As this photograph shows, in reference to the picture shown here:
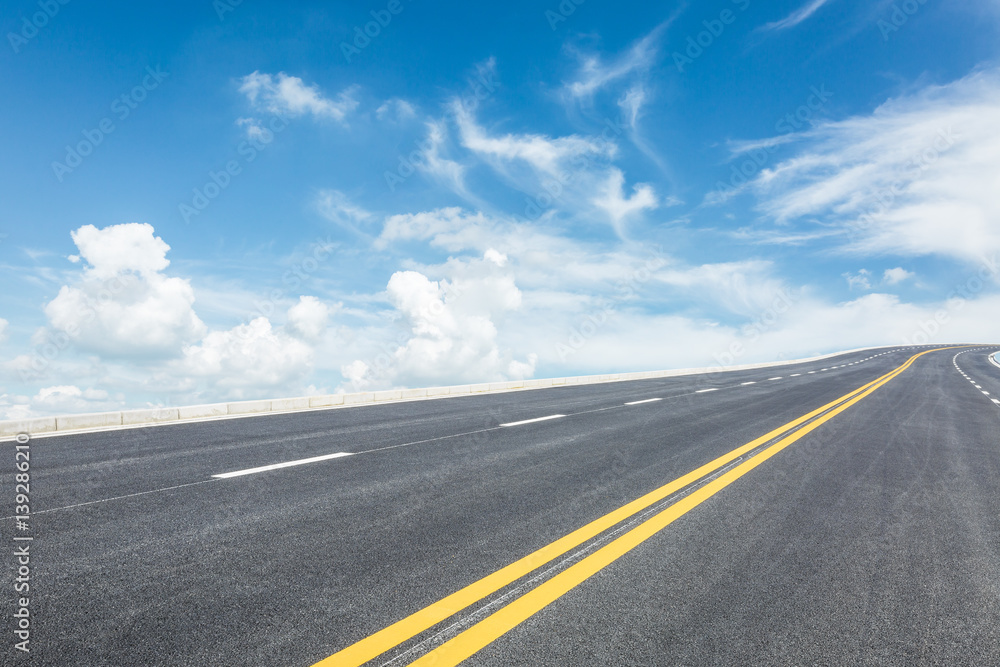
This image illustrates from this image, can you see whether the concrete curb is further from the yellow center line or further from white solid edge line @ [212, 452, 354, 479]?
the yellow center line

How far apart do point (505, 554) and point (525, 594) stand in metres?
0.61

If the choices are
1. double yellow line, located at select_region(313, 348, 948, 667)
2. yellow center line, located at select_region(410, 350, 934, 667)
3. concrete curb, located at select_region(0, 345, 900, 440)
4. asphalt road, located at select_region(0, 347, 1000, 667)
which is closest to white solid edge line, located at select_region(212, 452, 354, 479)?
asphalt road, located at select_region(0, 347, 1000, 667)

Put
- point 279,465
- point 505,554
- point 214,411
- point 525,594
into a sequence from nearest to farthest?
point 525,594 < point 505,554 < point 279,465 < point 214,411

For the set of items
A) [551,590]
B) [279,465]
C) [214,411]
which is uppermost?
[214,411]

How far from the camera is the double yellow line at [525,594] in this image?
2447 millimetres

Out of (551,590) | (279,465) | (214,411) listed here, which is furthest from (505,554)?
(214,411)

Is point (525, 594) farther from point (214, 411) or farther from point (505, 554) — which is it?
point (214, 411)

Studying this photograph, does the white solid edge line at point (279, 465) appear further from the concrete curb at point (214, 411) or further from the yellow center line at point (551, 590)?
the concrete curb at point (214, 411)

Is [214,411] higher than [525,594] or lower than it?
higher

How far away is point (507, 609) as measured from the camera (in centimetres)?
286

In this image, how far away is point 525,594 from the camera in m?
3.03

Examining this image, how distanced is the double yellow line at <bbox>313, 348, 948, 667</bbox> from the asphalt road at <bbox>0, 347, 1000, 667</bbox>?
18 mm

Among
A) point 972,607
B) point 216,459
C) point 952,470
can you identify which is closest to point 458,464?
point 216,459

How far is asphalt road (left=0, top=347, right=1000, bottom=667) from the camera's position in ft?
8.55
